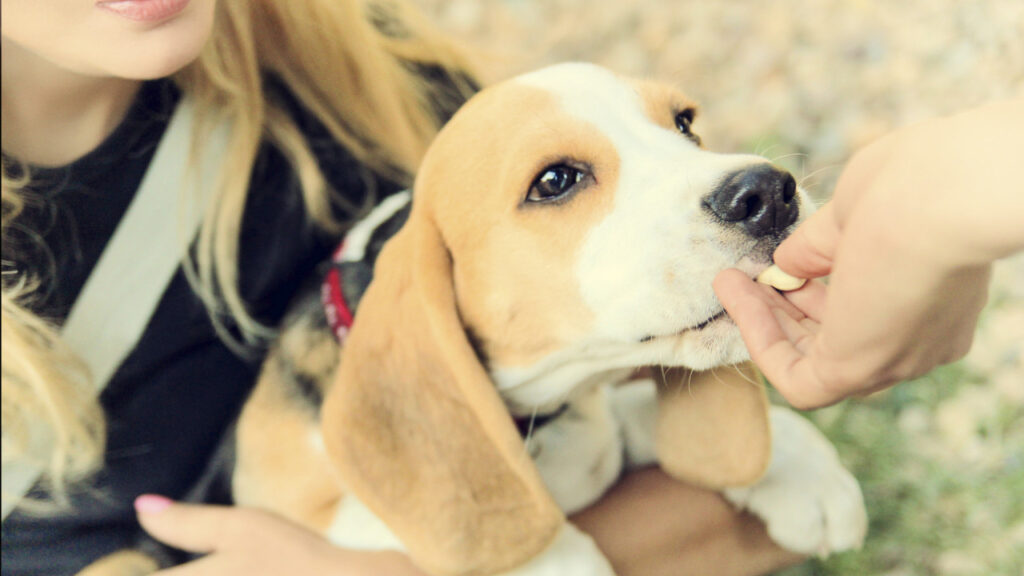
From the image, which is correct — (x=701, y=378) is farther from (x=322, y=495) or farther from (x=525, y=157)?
(x=322, y=495)

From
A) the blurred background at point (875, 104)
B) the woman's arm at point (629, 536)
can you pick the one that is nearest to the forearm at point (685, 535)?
the woman's arm at point (629, 536)

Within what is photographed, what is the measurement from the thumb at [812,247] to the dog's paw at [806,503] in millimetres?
815

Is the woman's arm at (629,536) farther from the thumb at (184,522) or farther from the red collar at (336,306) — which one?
the red collar at (336,306)

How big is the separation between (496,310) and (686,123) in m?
0.54

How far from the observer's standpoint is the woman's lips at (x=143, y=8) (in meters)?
1.28

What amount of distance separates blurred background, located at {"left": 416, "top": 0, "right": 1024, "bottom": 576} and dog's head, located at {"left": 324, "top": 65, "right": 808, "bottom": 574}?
1.27 feet

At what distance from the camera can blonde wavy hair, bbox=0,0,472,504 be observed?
169 centimetres

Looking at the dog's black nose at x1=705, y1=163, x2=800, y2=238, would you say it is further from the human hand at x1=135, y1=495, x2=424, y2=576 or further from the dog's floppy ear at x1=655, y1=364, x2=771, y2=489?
the human hand at x1=135, y1=495, x2=424, y2=576

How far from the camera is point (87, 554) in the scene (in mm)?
1837

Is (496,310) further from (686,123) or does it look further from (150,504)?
(150,504)

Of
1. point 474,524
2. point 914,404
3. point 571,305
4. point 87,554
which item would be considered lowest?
point 914,404

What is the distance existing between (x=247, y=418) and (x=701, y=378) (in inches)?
39.8

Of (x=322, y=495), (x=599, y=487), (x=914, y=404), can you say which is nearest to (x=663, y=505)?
(x=599, y=487)

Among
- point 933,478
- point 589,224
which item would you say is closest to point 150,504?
point 589,224
